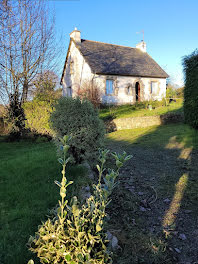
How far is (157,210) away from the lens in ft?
11.3

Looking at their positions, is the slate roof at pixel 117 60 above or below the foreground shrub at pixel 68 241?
above

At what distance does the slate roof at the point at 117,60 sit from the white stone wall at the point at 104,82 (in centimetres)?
58

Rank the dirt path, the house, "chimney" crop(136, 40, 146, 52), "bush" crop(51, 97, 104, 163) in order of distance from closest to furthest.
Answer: the dirt path → "bush" crop(51, 97, 104, 163) → the house → "chimney" crop(136, 40, 146, 52)

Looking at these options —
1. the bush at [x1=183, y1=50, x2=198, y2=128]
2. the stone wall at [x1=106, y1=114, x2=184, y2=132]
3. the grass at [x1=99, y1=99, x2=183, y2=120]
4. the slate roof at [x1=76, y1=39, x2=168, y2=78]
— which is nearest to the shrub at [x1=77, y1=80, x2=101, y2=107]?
the grass at [x1=99, y1=99, x2=183, y2=120]

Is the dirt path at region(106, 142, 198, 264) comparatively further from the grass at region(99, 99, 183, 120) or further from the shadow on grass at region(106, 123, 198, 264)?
the grass at region(99, 99, 183, 120)

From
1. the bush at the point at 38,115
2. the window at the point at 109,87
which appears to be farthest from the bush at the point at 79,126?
the window at the point at 109,87

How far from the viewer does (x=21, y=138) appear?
12203 mm

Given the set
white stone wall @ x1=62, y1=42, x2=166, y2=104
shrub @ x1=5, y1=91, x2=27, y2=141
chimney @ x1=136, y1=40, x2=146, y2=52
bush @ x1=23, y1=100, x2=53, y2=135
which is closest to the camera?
bush @ x1=23, y1=100, x2=53, y2=135

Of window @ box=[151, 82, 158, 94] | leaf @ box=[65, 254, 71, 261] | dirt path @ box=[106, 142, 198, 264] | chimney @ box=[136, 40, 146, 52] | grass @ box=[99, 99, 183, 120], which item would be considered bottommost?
dirt path @ box=[106, 142, 198, 264]

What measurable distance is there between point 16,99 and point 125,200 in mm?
10858

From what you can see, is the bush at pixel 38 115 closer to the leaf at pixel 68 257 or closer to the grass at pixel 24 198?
the grass at pixel 24 198

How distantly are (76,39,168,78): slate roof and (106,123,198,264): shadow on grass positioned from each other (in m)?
17.8

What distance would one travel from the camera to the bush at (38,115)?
11.3 meters

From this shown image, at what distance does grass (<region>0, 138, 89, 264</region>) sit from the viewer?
2.31 meters
